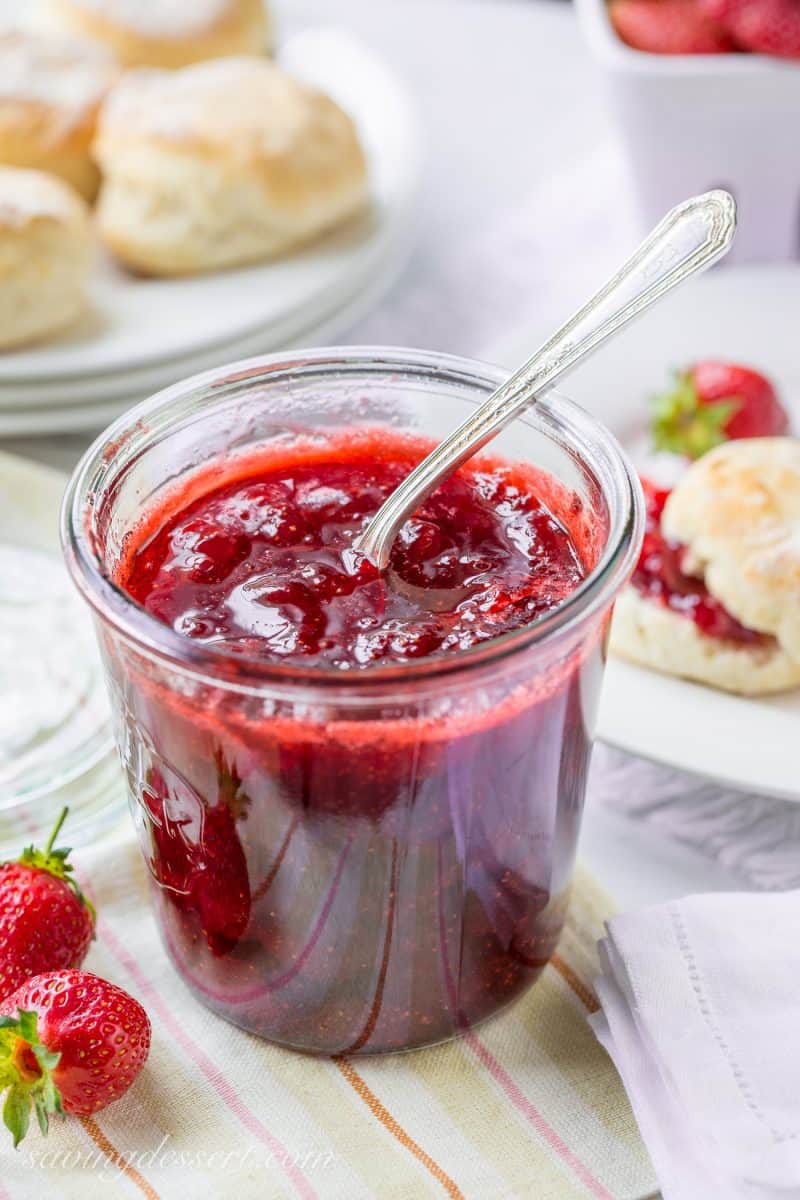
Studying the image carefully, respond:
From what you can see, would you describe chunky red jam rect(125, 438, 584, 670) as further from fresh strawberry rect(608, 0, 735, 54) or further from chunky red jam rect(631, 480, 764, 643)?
fresh strawberry rect(608, 0, 735, 54)

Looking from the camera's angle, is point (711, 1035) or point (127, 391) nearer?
point (711, 1035)

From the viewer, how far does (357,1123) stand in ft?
4.28

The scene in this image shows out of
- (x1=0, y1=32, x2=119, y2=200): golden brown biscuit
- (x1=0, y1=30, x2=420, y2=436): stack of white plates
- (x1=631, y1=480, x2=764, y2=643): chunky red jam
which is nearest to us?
(x1=631, y1=480, x2=764, y2=643): chunky red jam

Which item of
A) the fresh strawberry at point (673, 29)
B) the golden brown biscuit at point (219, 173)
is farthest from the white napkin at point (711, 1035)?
the fresh strawberry at point (673, 29)

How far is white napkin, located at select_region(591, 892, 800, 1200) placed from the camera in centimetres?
122

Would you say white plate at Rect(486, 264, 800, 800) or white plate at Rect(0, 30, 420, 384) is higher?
white plate at Rect(0, 30, 420, 384)

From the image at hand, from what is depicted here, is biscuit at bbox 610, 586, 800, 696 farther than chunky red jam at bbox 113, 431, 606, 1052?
Yes

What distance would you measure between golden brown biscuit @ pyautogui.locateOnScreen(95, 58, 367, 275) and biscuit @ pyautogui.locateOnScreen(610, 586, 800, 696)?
3.42 feet

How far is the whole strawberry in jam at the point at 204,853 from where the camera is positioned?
1238 mm

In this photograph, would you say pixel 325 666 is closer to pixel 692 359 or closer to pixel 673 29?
pixel 692 359

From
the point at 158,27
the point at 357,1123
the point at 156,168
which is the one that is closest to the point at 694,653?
the point at 357,1123

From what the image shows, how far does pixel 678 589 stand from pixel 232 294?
3.22 feet

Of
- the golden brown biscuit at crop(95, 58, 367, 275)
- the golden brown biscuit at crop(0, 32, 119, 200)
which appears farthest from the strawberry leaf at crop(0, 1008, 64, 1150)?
the golden brown biscuit at crop(0, 32, 119, 200)

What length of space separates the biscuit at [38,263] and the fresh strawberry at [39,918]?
1.13m
